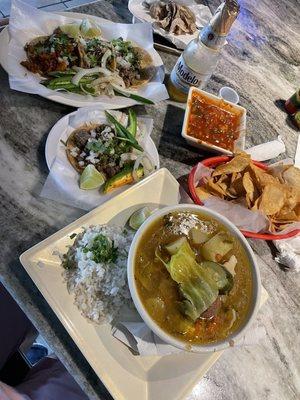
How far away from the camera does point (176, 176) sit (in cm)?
168

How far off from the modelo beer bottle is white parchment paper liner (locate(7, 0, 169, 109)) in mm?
87

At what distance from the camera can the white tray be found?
1084 millimetres

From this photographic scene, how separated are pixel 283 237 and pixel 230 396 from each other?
0.61m

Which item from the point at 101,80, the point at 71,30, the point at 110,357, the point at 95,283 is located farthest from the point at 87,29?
the point at 110,357

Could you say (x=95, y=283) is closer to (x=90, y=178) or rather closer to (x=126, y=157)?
(x=90, y=178)

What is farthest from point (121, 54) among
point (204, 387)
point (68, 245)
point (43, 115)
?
point (204, 387)

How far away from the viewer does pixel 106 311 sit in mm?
1159

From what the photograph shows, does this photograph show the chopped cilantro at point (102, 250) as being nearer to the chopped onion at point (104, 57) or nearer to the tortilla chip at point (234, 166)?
the tortilla chip at point (234, 166)

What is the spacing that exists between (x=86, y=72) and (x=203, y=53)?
0.49m

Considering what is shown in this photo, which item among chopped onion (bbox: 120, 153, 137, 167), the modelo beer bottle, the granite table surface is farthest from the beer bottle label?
chopped onion (bbox: 120, 153, 137, 167)

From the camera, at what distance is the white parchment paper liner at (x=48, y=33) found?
157 cm

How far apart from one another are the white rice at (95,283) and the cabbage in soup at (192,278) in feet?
0.34

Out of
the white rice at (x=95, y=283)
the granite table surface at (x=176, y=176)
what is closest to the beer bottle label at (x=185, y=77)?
the granite table surface at (x=176, y=176)

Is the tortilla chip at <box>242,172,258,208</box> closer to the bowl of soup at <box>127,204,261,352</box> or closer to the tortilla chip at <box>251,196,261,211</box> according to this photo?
the tortilla chip at <box>251,196,261,211</box>
